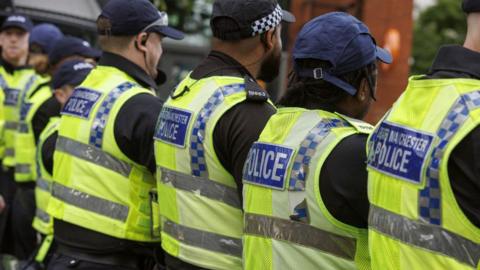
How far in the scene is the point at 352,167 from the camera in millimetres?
2850

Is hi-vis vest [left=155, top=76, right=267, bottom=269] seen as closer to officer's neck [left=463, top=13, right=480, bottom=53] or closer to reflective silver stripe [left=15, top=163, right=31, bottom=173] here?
officer's neck [left=463, top=13, right=480, bottom=53]

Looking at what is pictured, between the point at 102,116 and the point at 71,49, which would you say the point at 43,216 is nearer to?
the point at 71,49

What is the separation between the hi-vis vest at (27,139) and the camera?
6473mm

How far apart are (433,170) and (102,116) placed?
2046 millimetres

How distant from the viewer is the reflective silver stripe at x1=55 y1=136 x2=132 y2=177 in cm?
409

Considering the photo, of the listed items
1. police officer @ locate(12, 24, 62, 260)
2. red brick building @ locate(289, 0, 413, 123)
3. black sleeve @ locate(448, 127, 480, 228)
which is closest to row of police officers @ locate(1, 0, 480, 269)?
black sleeve @ locate(448, 127, 480, 228)

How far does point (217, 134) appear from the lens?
341cm

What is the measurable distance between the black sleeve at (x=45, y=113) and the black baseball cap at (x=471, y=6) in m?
3.89

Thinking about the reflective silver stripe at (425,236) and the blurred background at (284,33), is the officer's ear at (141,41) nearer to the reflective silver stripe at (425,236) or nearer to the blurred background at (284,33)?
the blurred background at (284,33)

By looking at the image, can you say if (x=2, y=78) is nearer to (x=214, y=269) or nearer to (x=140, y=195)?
(x=140, y=195)

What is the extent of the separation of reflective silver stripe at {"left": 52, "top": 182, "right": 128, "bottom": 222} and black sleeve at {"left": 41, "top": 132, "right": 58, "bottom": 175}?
70cm

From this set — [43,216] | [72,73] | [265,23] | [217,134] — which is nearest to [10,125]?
[43,216]

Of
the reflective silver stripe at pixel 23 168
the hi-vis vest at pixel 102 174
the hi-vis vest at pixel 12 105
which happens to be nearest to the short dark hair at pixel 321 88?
the hi-vis vest at pixel 102 174

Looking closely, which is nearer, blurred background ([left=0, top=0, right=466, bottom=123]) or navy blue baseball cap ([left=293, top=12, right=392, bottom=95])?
navy blue baseball cap ([left=293, top=12, right=392, bottom=95])
